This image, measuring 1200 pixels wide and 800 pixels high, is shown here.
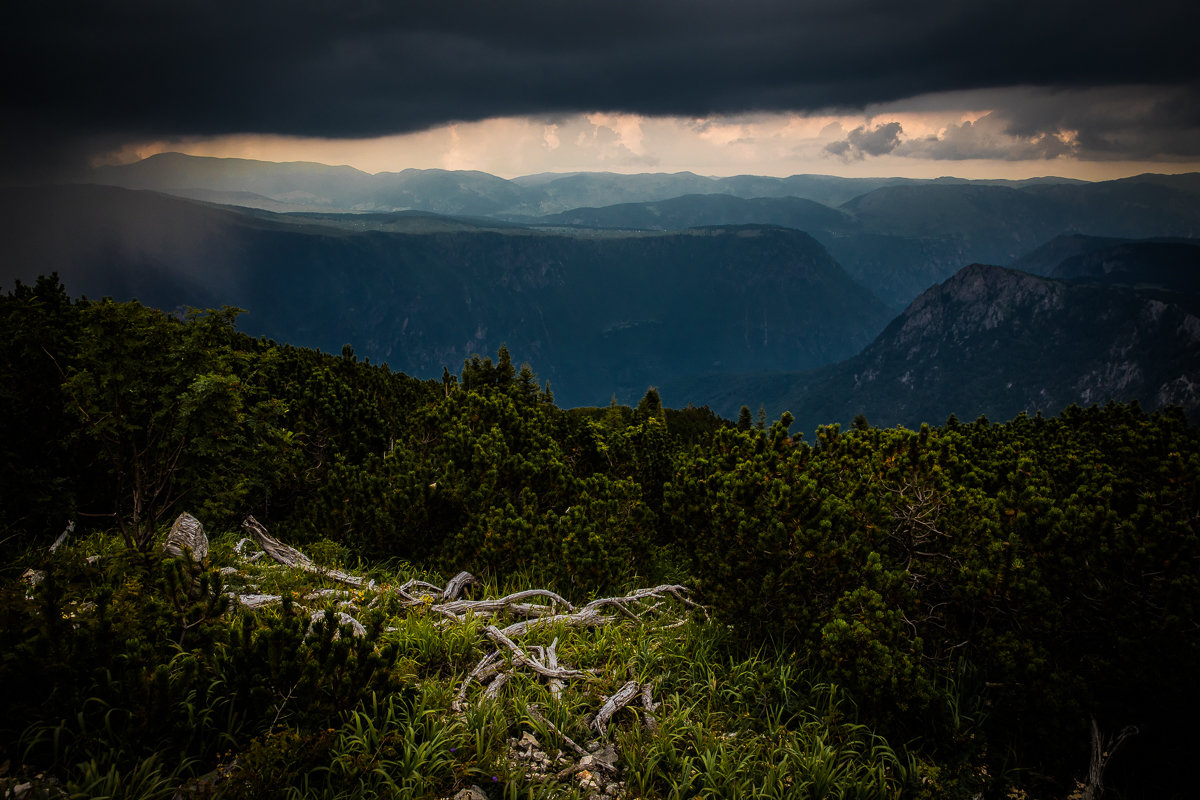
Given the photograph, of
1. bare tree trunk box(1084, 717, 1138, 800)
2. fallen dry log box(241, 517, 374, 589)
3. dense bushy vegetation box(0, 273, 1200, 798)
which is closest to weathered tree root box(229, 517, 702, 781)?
fallen dry log box(241, 517, 374, 589)

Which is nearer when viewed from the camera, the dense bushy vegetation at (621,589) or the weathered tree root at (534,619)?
the dense bushy vegetation at (621,589)

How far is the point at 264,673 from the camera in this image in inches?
154

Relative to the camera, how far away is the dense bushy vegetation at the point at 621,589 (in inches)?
149

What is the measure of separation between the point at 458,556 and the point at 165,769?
3778 millimetres

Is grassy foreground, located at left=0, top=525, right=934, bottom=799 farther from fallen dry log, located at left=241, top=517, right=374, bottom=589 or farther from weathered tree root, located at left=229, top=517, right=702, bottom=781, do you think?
fallen dry log, located at left=241, top=517, right=374, bottom=589

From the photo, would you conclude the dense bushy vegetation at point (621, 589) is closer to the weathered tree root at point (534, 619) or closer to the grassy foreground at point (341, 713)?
the grassy foreground at point (341, 713)

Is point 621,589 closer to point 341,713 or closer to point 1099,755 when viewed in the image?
point 341,713

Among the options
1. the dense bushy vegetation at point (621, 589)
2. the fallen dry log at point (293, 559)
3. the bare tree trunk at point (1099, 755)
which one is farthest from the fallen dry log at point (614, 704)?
the bare tree trunk at point (1099, 755)

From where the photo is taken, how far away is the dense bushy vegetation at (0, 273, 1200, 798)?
3.78 meters

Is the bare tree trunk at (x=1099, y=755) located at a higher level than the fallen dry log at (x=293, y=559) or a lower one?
lower

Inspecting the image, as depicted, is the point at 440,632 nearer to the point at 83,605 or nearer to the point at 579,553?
the point at 579,553

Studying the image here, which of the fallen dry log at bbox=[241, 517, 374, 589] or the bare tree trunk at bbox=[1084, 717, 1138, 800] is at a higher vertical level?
the fallen dry log at bbox=[241, 517, 374, 589]

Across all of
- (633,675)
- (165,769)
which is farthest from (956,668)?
(165,769)

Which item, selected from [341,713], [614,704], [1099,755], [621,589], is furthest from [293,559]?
[1099,755]
